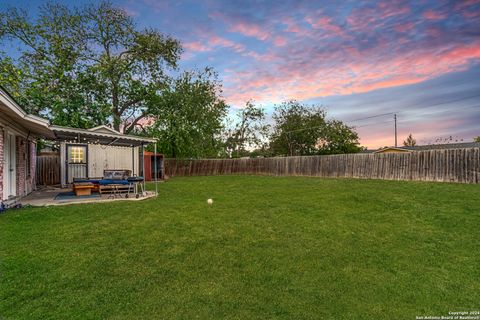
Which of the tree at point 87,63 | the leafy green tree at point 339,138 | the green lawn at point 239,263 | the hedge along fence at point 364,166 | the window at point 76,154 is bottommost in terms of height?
the green lawn at point 239,263

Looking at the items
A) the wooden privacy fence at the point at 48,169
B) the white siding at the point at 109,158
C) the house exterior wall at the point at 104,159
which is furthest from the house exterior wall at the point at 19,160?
the wooden privacy fence at the point at 48,169

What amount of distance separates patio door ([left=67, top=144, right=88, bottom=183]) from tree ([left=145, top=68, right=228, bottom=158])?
5.41m

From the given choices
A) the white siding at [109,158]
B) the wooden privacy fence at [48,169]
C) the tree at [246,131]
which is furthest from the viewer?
the tree at [246,131]

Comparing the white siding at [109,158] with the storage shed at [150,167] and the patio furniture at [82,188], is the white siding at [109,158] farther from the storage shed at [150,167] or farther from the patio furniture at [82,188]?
the patio furniture at [82,188]

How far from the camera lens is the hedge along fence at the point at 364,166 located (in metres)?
10.8

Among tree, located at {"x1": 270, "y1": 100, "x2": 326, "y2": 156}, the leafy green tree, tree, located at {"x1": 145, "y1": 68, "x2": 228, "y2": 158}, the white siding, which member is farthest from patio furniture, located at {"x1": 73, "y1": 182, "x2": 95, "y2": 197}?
the leafy green tree

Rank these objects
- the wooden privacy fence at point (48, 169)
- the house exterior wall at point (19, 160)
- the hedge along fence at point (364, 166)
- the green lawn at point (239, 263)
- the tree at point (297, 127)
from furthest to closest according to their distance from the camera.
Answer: the tree at point (297, 127), the wooden privacy fence at point (48, 169), the hedge along fence at point (364, 166), the house exterior wall at point (19, 160), the green lawn at point (239, 263)

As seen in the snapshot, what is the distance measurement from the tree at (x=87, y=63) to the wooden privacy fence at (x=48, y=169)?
2.25 metres

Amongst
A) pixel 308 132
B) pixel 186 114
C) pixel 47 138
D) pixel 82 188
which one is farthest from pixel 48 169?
pixel 308 132

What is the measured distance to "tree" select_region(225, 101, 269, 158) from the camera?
1390 inches

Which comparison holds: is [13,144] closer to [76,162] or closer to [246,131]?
[76,162]

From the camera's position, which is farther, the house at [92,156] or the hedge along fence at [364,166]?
the house at [92,156]

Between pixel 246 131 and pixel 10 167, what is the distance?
29645 millimetres

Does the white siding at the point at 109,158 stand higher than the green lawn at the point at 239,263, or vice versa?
the white siding at the point at 109,158
